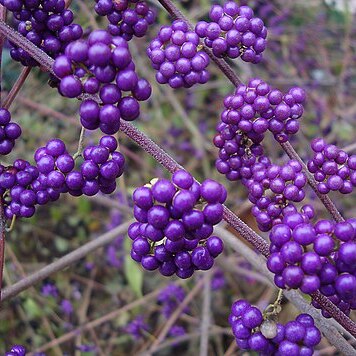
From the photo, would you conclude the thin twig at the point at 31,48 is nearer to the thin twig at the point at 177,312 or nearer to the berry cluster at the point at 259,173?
the berry cluster at the point at 259,173

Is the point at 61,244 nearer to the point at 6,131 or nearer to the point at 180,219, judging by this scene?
the point at 6,131

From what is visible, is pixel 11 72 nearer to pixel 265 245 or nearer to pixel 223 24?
pixel 223 24

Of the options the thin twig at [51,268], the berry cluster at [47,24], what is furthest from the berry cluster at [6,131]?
the thin twig at [51,268]

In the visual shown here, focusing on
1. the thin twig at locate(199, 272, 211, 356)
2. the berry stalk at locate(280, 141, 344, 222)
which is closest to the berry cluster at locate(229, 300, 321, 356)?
the berry stalk at locate(280, 141, 344, 222)

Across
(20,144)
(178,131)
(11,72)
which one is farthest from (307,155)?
(20,144)

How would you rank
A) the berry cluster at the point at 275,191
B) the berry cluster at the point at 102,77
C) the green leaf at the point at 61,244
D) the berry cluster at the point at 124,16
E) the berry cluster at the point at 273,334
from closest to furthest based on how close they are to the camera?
the berry cluster at the point at 102,77
the berry cluster at the point at 273,334
the berry cluster at the point at 275,191
the berry cluster at the point at 124,16
the green leaf at the point at 61,244

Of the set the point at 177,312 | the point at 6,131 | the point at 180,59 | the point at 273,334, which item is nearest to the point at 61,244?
the point at 177,312
